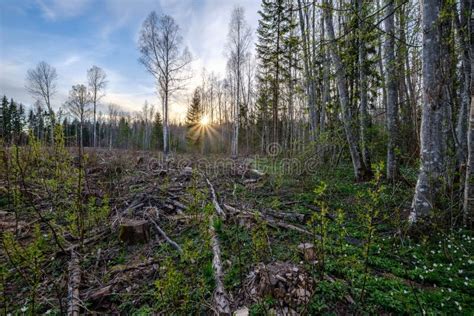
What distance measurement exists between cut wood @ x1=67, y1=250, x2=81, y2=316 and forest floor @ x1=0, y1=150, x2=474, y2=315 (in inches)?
0.9

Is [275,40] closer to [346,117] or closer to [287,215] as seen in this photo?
[346,117]

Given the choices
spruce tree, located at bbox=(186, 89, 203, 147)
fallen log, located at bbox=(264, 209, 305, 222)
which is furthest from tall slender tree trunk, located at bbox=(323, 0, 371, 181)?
spruce tree, located at bbox=(186, 89, 203, 147)

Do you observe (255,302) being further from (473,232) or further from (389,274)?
(473,232)

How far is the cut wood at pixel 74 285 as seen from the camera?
2356mm

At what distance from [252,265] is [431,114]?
390 cm

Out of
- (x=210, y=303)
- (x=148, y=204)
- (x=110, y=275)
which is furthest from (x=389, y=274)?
(x=148, y=204)

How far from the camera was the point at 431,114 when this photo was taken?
366 cm

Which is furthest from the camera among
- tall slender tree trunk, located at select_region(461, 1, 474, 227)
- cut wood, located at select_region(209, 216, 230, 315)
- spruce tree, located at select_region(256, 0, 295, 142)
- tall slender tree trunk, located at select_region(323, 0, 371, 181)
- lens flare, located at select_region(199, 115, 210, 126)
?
lens flare, located at select_region(199, 115, 210, 126)

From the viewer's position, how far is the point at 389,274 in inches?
112

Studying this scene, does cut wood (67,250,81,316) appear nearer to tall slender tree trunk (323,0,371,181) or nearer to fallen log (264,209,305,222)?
fallen log (264,209,305,222)

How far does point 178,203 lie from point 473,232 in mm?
5809

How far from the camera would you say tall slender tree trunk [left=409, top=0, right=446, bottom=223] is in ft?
11.9

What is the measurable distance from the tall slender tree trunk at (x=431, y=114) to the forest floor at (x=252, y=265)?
1.61 ft

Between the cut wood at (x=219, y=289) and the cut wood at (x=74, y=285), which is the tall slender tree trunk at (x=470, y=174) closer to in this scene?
the cut wood at (x=219, y=289)
